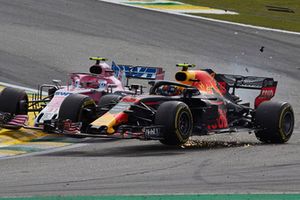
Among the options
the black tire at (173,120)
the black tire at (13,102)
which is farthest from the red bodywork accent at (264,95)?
the black tire at (13,102)

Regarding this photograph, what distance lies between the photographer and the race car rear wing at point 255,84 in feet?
59.5

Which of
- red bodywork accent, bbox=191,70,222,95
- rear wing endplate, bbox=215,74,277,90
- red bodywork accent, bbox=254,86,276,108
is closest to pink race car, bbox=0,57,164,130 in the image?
red bodywork accent, bbox=191,70,222,95

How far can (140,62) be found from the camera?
28.6 meters

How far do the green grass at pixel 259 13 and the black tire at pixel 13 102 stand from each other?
64.4 feet

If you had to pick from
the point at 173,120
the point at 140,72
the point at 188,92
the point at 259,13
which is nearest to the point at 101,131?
the point at 173,120

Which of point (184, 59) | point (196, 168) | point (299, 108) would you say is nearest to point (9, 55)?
point (184, 59)

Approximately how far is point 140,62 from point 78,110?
12883 millimetres

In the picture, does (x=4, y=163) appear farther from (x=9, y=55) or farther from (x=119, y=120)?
(x=9, y=55)

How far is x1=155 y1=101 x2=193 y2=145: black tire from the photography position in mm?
14977

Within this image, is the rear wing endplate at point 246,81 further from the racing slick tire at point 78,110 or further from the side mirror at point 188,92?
the racing slick tire at point 78,110

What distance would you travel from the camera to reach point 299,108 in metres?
23.6

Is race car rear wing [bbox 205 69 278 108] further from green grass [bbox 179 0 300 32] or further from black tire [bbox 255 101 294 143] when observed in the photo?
green grass [bbox 179 0 300 32]

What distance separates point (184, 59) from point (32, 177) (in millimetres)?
17709

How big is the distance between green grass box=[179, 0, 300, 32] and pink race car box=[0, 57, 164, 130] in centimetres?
1672
